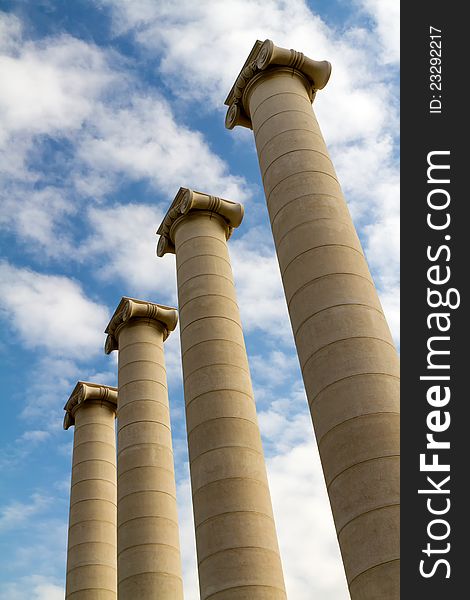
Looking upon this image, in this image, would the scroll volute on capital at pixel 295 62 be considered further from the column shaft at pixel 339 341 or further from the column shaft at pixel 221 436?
the column shaft at pixel 221 436

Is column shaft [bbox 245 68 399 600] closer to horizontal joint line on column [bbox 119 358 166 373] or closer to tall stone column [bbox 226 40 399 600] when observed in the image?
tall stone column [bbox 226 40 399 600]

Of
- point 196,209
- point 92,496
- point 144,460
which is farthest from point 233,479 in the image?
point 92,496

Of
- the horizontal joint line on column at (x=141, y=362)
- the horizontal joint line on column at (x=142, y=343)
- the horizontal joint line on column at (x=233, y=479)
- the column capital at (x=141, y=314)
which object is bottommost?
the horizontal joint line on column at (x=233, y=479)

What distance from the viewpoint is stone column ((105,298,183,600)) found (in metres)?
58.6

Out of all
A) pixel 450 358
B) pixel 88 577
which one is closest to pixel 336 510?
pixel 450 358

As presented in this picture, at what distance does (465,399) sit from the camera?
28.2 metres

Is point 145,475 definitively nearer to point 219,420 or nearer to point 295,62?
point 219,420

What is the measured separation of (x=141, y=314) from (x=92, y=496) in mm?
22106

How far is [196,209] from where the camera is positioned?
64.6 meters

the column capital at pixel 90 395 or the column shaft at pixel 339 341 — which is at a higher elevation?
the column capital at pixel 90 395

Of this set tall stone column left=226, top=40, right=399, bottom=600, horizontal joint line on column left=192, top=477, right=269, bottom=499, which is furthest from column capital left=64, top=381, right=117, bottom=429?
tall stone column left=226, top=40, right=399, bottom=600

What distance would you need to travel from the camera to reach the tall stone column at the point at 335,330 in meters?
31.8

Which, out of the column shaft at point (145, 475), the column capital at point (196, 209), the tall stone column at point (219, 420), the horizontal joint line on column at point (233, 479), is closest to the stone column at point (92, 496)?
the column shaft at point (145, 475)

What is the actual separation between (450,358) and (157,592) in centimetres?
3904
